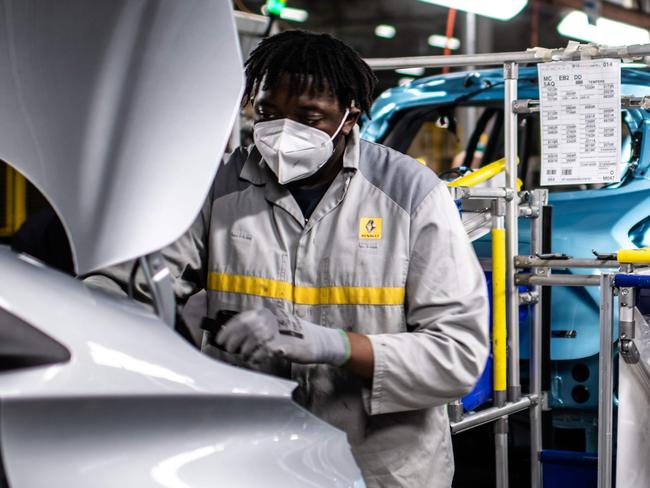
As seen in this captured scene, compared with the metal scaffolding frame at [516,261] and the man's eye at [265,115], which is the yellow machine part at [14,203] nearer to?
the man's eye at [265,115]

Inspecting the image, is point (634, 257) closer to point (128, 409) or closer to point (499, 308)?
point (499, 308)

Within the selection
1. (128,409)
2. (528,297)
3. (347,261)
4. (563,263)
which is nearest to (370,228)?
(347,261)

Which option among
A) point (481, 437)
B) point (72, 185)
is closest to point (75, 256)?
point (72, 185)

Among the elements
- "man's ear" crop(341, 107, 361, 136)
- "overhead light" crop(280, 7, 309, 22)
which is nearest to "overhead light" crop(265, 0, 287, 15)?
"man's ear" crop(341, 107, 361, 136)

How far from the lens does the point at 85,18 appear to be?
162cm

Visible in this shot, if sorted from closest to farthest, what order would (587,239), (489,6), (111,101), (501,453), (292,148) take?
1. (111,101)
2. (292,148)
3. (501,453)
4. (587,239)
5. (489,6)

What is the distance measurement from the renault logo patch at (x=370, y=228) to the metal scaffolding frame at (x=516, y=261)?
133cm

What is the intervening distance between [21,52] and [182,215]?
46cm

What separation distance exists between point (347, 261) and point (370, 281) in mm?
69

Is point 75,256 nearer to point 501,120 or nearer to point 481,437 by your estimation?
point 481,437

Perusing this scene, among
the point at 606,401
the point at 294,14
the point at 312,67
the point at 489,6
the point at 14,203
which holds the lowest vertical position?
the point at 606,401

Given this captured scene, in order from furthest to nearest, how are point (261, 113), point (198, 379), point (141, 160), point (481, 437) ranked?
point (481, 437) < point (261, 113) < point (141, 160) < point (198, 379)

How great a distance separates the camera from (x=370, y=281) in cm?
215

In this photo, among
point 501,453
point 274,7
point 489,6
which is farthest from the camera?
point 489,6
